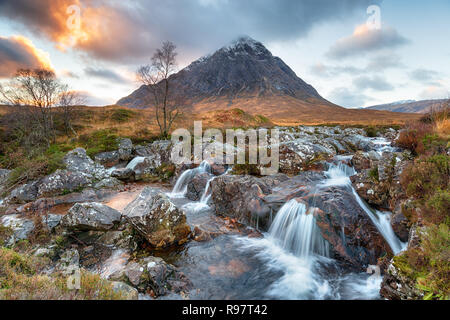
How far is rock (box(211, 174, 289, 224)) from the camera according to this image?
27.8ft

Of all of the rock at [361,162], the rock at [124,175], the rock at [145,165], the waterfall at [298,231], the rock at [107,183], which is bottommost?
the waterfall at [298,231]

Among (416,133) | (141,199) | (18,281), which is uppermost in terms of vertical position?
(416,133)

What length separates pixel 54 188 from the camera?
1181 centimetres

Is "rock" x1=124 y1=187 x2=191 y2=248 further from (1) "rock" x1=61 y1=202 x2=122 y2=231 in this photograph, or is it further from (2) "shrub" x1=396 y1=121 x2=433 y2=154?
(2) "shrub" x1=396 y1=121 x2=433 y2=154

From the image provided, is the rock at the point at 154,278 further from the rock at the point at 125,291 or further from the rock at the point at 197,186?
the rock at the point at 197,186

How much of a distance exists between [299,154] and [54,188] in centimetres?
1509

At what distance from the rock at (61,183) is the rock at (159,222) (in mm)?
7721

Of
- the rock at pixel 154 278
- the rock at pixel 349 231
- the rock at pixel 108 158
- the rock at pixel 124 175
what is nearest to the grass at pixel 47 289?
the rock at pixel 154 278

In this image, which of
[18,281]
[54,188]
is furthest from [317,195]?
[54,188]

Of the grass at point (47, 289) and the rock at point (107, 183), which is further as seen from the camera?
the rock at point (107, 183)

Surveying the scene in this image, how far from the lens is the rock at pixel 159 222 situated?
676 cm
